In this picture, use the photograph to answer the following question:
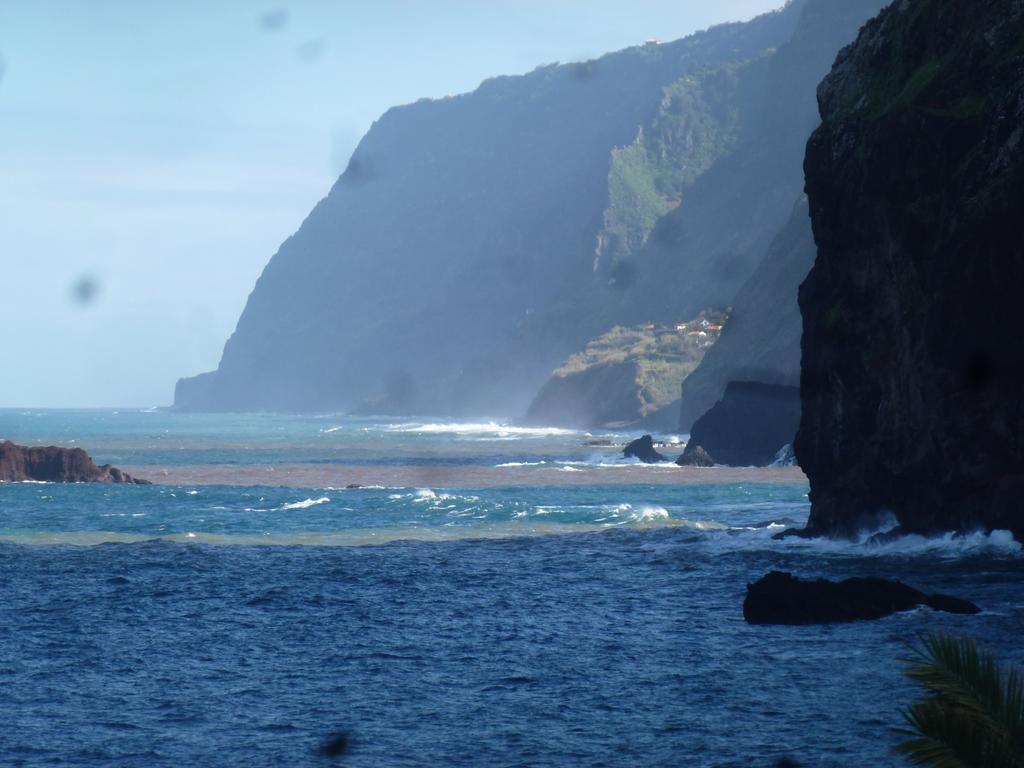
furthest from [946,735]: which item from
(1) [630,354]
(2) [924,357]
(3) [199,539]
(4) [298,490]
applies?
(1) [630,354]

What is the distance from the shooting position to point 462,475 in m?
94.6

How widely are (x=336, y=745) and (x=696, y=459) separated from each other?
8234cm

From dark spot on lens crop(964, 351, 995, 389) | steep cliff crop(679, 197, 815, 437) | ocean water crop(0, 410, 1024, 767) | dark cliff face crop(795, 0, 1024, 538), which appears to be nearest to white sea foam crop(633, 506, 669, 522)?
ocean water crop(0, 410, 1024, 767)

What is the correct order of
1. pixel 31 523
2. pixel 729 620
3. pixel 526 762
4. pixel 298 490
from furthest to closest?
pixel 298 490 < pixel 31 523 < pixel 729 620 < pixel 526 762

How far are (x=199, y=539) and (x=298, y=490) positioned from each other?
26.1m

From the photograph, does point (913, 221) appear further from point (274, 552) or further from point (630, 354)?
point (630, 354)

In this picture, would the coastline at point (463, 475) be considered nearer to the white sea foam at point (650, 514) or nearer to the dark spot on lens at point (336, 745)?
the white sea foam at point (650, 514)

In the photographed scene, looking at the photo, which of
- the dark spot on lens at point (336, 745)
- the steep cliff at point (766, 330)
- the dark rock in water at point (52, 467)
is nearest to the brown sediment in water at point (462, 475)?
the dark rock in water at point (52, 467)

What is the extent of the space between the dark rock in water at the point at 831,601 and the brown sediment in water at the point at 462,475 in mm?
49225

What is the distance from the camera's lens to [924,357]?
4306cm

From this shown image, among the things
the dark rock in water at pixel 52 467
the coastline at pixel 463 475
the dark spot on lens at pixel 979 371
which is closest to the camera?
the dark spot on lens at pixel 979 371

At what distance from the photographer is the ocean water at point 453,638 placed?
22.5m

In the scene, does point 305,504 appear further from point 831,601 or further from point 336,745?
point 336,745

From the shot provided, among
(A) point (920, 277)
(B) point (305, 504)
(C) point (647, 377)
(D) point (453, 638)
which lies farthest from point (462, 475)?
(C) point (647, 377)
